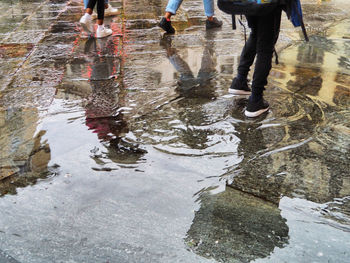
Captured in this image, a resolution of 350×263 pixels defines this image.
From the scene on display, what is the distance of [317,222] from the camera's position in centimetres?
228

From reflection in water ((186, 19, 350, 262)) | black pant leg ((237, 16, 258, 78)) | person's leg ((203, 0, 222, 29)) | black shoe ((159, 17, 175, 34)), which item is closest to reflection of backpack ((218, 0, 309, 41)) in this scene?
black pant leg ((237, 16, 258, 78))

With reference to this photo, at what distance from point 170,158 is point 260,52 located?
1.21 meters

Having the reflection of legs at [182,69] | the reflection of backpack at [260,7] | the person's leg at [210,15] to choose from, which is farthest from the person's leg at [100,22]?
the reflection of backpack at [260,7]

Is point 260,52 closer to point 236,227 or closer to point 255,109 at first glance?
point 255,109

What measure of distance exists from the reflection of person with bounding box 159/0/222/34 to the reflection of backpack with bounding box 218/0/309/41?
3.07 metres

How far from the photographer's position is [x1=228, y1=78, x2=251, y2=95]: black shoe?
401 centimetres

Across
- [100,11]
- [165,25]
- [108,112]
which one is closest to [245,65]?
[108,112]

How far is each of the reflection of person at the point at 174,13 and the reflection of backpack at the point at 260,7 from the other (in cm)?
307

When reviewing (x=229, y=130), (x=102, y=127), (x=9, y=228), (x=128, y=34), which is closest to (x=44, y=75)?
(x=102, y=127)

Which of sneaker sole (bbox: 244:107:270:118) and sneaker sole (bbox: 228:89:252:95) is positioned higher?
sneaker sole (bbox: 228:89:252:95)

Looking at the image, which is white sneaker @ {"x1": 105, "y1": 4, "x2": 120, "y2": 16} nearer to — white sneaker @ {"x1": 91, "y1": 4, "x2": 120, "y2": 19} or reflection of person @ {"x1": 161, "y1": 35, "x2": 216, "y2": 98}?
white sneaker @ {"x1": 91, "y1": 4, "x2": 120, "y2": 19}

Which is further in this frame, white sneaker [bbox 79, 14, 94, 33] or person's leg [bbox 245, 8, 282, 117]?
white sneaker [bbox 79, 14, 94, 33]

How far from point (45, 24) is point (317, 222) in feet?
20.7

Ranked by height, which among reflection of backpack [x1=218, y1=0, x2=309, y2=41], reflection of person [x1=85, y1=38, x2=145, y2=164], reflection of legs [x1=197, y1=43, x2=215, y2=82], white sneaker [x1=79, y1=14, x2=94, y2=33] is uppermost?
reflection of backpack [x1=218, y1=0, x2=309, y2=41]
